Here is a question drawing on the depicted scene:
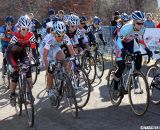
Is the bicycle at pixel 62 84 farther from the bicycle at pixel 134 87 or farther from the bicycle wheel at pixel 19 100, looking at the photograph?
the bicycle at pixel 134 87

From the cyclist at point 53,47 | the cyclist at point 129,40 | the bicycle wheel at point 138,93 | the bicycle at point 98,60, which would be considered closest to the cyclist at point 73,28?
the bicycle at point 98,60

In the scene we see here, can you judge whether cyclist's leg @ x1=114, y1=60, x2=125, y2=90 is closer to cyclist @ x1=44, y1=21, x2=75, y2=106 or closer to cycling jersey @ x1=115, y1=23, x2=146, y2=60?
cycling jersey @ x1=115, y1=23, x2=146, y2=60

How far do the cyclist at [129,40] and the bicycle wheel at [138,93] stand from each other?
1.75ft

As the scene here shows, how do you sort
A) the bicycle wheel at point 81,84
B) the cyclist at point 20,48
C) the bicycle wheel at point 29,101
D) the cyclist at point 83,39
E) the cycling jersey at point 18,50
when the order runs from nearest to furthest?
the bicycle wheel at point 29,101, the cyclist at point 20,48, the cycling jersey at point 18,50, the bicycle wheel at point 81,84, the cyclist at point 83,39

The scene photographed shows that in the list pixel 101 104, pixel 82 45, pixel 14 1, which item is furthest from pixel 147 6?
pixel 101 104

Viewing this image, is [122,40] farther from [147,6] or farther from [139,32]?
[147,6]

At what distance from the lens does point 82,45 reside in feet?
40.7

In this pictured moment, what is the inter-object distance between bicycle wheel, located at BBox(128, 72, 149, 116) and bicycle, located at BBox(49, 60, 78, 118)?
4.07ft

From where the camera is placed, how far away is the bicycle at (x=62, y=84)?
8.15 meters

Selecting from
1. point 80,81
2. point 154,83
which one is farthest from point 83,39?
point 154,83

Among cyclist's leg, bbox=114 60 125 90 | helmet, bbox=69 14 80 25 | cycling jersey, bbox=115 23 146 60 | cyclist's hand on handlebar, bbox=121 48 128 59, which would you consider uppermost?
helmet, bbox=69 14 80 25

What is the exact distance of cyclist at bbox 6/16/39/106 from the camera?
8266 mm

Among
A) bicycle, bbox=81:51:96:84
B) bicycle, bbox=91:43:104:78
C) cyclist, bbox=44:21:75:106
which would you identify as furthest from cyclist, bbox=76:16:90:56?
cyclist, bbox=44:21:75:106

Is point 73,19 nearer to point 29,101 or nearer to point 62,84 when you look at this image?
point 62,84
